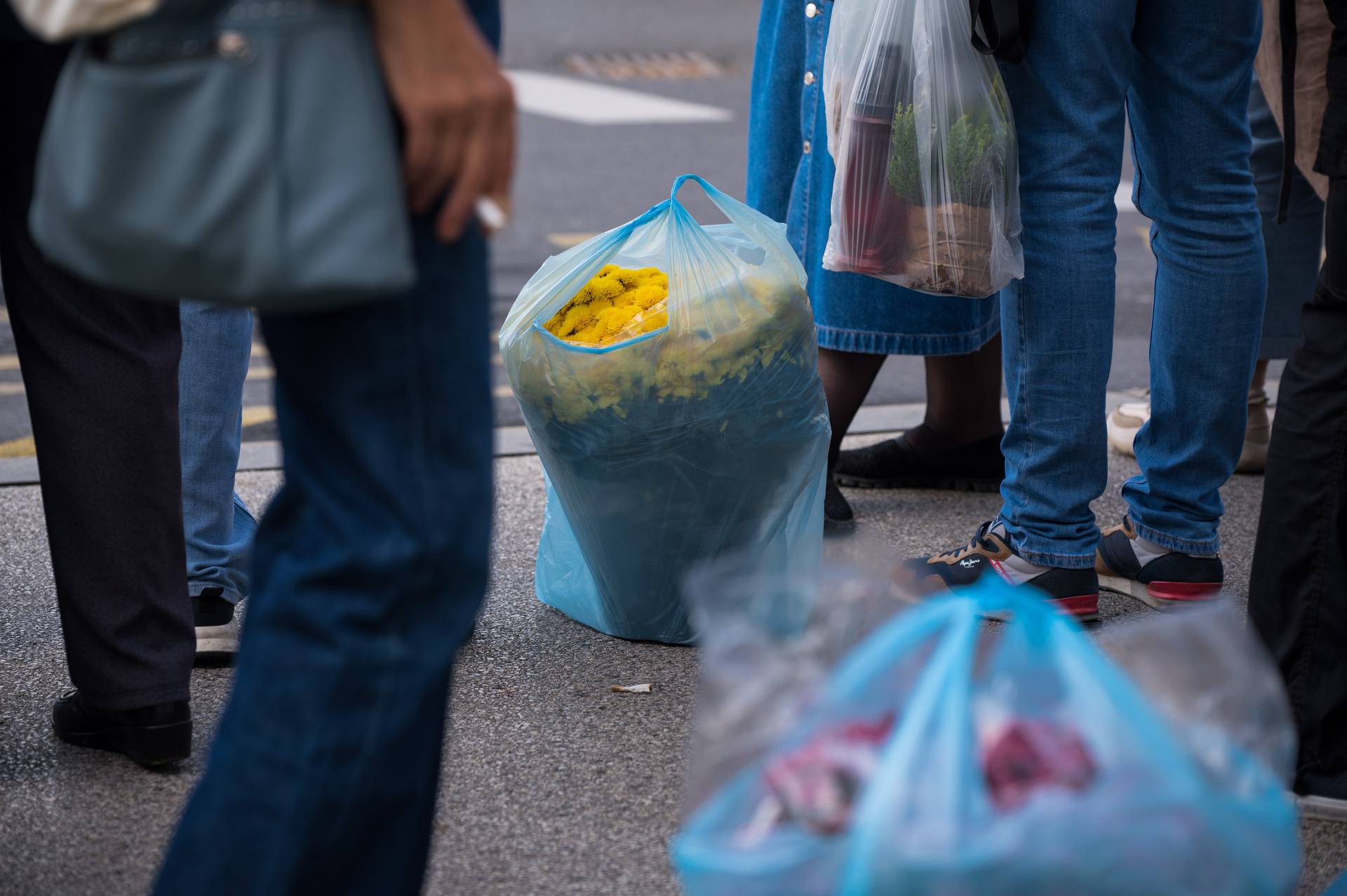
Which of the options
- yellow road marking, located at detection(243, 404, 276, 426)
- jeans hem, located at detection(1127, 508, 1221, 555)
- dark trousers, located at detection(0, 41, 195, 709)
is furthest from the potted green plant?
yellow road marking, located at detection(243, 404, 276, 426)

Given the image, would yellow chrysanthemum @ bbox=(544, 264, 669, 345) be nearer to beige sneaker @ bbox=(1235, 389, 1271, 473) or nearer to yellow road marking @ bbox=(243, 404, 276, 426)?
beige sneaker @ bbox=(1235, 389, 1271, 473)

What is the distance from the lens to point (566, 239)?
5.93 meters

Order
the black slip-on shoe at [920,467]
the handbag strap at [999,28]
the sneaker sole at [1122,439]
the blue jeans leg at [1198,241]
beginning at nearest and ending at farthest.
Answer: the handbag strap at [999,28] → the blue jeans leg at [1198,241] → the black slip-on shoe at [920,467] → the sneaker sole at [1122,439]

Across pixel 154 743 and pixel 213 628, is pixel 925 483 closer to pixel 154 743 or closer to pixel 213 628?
pixel 213 628

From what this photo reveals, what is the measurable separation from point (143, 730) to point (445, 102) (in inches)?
46.5

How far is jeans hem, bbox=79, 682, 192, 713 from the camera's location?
1940mm

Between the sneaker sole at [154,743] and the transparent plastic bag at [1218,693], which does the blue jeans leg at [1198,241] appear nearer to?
the transparent plastic bag at [1218,693]

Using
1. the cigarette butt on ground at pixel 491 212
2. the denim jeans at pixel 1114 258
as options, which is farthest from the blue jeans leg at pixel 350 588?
the denim jeans at pixel 1114 258

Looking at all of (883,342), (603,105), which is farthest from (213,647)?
(603,105)

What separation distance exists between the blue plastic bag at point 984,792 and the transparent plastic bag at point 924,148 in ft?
4.11

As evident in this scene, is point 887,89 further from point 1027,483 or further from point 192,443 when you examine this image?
point 192,443

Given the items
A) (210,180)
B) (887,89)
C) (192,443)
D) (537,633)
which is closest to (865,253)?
(887,89)

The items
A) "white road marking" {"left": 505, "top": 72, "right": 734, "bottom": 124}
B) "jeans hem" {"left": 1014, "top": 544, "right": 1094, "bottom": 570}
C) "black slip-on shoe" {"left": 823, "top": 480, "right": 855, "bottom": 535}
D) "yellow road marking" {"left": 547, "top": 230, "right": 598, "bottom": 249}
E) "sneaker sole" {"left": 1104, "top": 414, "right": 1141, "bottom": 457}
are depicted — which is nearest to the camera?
"jeans hem" {"left": 1014, "top": 544, "right": 1094, "bottom": 570}

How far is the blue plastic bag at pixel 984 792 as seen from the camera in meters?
1.03
